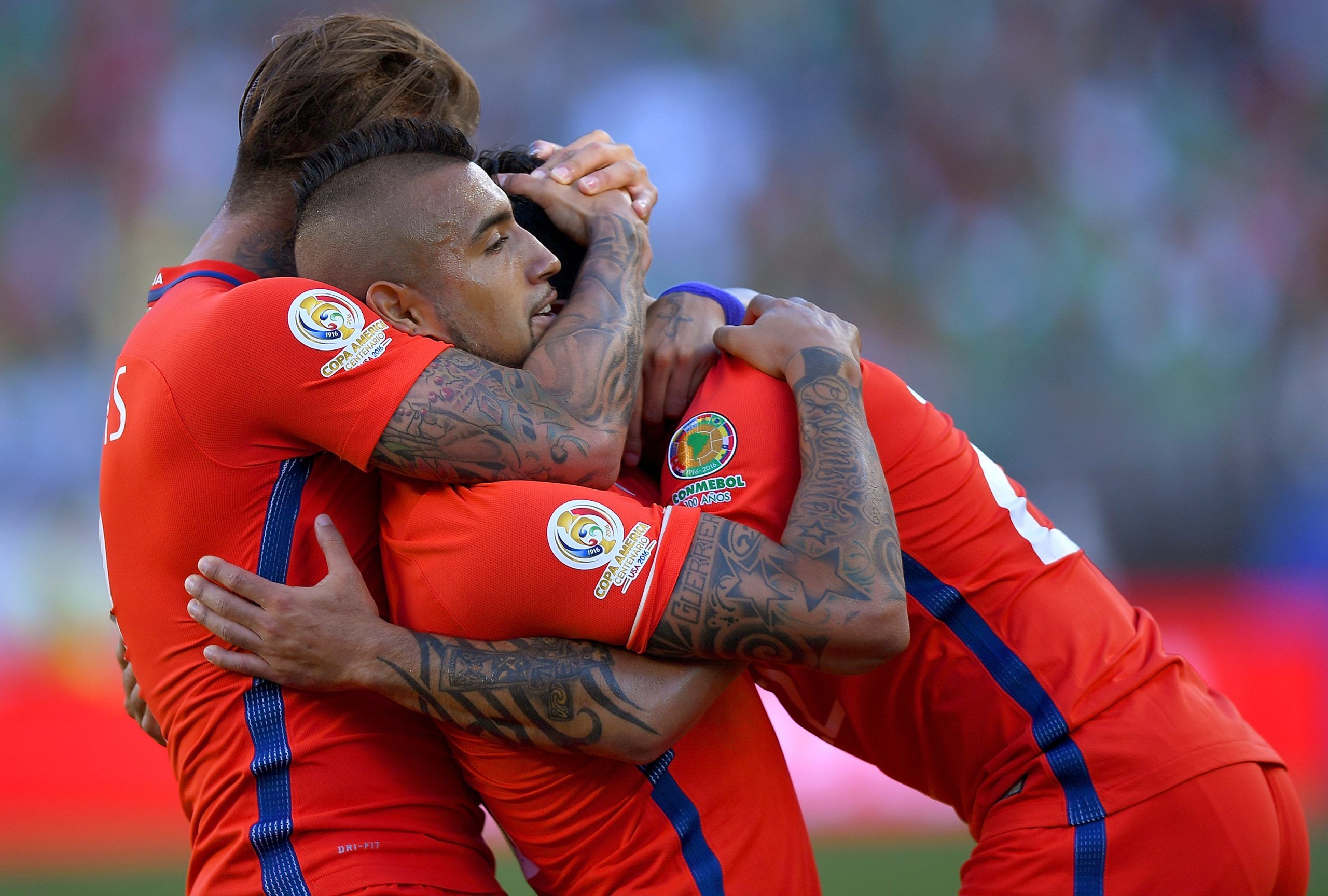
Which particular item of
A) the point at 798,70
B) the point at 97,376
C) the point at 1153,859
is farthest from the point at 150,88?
the point at 1153,859

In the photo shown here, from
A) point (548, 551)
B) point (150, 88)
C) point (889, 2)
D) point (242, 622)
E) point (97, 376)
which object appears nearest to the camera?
point (548, 551)

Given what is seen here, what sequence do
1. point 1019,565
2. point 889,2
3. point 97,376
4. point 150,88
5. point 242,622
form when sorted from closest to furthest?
point 242,622
point 1019,565
point 97,376
point 150,88
point 889,2

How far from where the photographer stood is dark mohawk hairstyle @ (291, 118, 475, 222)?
2.46m

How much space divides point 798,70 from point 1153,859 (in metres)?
8.92

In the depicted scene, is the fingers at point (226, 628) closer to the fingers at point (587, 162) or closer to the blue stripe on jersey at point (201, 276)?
the blue stripe on jersey at point (201, 276)

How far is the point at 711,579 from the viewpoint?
2.08m

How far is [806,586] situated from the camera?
2.07m

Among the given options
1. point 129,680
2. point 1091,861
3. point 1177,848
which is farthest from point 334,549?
point 1177,848

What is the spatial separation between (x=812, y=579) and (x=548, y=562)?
469mm

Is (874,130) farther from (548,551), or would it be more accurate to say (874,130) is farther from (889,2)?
(548,551)

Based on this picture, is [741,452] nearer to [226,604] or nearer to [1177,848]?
[226,604]

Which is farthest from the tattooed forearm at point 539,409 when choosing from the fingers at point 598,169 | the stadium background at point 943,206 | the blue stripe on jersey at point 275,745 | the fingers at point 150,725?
the stadium background at point 943,206

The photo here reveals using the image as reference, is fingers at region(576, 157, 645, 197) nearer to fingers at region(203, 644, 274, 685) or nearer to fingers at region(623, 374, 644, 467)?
fingers at region(623, 374, 644, 467)

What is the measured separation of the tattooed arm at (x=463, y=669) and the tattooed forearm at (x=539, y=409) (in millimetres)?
304
